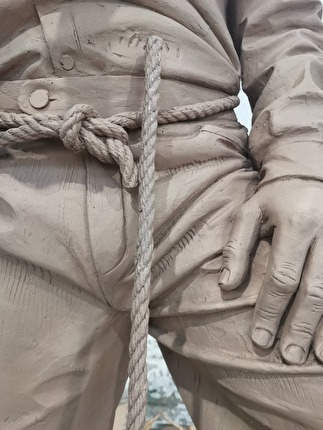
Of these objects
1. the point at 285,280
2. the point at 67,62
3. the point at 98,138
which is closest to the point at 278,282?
the point at 285,280

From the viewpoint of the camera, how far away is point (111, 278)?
64 centimetres

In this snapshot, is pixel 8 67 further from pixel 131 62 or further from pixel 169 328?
pixel 169 328

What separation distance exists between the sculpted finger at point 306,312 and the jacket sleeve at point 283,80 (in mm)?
104

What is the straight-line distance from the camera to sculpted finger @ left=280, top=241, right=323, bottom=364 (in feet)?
1.88

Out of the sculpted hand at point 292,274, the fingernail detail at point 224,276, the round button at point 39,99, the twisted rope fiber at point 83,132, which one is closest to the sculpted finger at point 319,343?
the sculpted hand at point 292,274

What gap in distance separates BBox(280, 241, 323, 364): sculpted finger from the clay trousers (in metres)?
0.02

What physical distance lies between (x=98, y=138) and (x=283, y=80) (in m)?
0.28

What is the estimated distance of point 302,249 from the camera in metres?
0.58

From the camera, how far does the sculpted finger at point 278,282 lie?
1.90 ft

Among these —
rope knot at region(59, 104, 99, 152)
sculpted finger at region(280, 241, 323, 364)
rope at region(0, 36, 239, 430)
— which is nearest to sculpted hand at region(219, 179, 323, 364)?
sculpted finger at region(280, 241, 323, 364)

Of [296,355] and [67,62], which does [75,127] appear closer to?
[67,62]

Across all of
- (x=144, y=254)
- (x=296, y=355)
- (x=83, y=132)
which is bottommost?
(x=296, y=355)

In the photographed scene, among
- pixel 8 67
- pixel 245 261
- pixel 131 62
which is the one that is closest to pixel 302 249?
pixel 245 261

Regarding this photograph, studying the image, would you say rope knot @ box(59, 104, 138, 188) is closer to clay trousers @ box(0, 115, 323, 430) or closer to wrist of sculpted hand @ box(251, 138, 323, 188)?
clay trousers @ box(0, 115, 323, 430)
